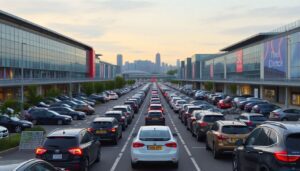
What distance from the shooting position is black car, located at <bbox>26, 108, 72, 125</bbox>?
35.6m

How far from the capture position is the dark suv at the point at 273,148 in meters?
8.30

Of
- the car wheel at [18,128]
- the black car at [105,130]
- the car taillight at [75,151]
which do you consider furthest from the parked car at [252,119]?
the car wheel at [18,128]

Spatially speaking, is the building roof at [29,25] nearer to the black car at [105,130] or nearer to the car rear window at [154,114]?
the car rear window at [154,114]

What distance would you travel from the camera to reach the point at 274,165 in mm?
8469

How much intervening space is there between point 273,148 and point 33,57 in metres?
82.9

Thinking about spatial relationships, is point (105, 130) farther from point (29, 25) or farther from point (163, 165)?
point (29, 25)

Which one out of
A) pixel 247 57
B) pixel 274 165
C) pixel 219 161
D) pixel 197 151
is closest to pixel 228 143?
pixel 219 161

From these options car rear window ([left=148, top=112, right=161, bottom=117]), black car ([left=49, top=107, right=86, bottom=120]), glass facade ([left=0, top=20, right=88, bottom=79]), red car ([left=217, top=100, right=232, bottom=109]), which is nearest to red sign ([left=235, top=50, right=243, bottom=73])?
glass facade ([left=0, top=20, right=88, bottom=79])

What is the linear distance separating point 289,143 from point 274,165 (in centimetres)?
53

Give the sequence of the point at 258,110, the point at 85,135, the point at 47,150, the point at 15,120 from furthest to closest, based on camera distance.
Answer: the point at 258,110 < the point at 15,120 < the point at 85,135 < the point at 47,150

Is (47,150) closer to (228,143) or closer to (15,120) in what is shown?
(228,143)

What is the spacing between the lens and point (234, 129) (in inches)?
644

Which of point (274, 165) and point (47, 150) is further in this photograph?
point (47, 150)

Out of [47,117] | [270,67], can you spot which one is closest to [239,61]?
[270,67]
